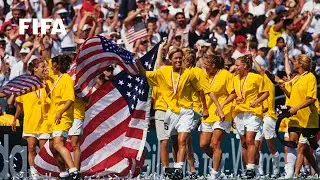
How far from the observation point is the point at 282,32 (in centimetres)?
3073

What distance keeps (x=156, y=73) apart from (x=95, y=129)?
2180 mm

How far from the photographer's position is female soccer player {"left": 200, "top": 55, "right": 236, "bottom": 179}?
23.5 metres

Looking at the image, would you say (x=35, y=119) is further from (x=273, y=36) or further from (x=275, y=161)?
(x=273, y=36)

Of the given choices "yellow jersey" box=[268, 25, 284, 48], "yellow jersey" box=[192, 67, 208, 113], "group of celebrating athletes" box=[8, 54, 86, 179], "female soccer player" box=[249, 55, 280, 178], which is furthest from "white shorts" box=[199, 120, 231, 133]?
"yellow jersey" box=[268, 25, 284, 48]

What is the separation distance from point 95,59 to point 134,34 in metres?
5.00

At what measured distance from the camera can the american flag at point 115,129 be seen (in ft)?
75.3

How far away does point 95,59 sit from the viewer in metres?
22.9

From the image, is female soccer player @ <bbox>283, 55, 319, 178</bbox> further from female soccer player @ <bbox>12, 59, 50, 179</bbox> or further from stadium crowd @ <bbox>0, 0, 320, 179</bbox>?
female soccer player @ <bbox>12, 59, 50, 179</bbox>

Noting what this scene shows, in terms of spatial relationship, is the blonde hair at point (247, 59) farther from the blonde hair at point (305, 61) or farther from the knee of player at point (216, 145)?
the knee of player at point (216, 145)

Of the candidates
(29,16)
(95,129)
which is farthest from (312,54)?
(95,129)

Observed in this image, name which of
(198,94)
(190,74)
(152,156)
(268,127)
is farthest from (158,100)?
(268,127)

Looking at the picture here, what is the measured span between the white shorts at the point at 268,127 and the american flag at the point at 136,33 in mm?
4022

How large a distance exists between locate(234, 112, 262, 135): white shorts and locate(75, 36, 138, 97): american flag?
2252 mm

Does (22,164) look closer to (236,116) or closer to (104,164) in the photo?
(104,164)
